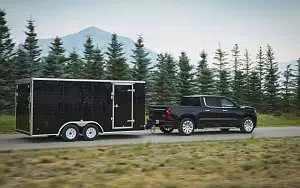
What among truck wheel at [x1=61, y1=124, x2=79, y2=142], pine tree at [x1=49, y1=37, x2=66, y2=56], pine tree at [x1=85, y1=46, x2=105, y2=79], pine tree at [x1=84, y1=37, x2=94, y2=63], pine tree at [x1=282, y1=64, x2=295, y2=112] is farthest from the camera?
pine tree at [x1=282, y1=64, x2=295, y2=112]

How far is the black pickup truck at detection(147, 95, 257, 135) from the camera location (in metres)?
18.8

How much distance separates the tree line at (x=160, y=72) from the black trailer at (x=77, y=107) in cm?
1818

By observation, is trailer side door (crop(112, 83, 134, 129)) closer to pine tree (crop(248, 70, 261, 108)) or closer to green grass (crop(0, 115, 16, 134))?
green grass (crop(0, 115, 16, 134))

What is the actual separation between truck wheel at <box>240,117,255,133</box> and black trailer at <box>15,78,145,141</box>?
5.85m

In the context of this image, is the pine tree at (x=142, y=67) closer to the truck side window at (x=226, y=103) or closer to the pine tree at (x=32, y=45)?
the pine tree at (x=32, y=45)

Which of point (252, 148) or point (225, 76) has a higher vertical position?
point (225, 76)

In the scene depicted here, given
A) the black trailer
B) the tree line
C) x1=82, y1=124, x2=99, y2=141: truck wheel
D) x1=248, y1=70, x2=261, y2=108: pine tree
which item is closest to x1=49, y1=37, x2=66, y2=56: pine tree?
the tree line

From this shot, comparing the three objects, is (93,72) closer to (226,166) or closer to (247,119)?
(247,119)

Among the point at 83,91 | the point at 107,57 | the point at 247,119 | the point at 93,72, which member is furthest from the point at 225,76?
the point at 83,91

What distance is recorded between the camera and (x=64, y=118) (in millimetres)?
15617

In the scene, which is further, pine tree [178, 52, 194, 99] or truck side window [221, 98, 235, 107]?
pine tree [178, 52, 194, 99]

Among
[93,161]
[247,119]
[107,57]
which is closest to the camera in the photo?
[93,161]

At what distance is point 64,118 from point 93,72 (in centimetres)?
2910

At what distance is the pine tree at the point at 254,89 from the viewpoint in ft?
200
